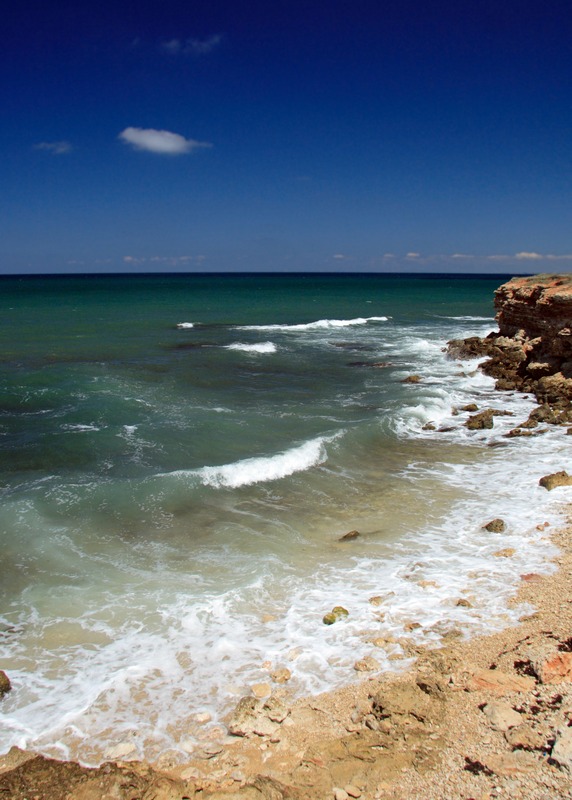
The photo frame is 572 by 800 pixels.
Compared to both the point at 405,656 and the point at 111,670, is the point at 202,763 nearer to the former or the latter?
the point at 111,670

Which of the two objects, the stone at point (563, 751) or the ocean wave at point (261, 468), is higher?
the ocean wave at point (261, 468)

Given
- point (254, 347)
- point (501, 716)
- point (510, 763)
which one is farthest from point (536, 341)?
point (510, 763)

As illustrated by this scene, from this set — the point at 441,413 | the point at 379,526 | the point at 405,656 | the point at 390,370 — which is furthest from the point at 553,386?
the point at 405,656

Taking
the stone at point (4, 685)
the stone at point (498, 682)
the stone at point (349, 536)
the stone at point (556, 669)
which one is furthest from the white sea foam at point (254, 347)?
the stone at point (556, 669)

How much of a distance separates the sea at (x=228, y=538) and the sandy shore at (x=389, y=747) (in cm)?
32

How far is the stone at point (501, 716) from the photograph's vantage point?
6.28 m

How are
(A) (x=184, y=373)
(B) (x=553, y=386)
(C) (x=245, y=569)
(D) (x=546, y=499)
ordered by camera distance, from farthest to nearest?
(A) (x=184, y=373), (B) (x=553, y=386), (D) (x=546, y=499), (C) (x=245, y=569)

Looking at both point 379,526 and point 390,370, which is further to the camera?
point 390,370

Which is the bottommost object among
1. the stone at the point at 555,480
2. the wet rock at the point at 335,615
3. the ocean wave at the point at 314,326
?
the wet rock at the point at 335,615

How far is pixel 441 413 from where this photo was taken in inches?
808

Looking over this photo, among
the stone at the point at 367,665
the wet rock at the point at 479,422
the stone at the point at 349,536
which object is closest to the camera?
the stone at the point at 367,665

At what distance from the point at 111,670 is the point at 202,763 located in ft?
6.99

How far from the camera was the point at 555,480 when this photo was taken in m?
13.4

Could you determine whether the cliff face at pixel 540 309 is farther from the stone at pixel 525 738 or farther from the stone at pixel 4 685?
the stone at pixel 4 685
